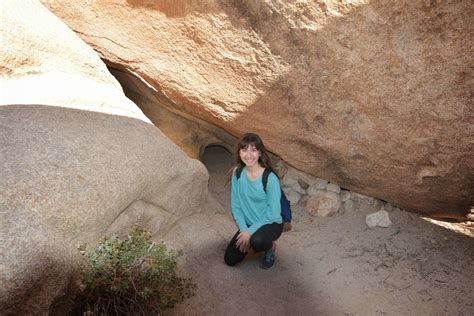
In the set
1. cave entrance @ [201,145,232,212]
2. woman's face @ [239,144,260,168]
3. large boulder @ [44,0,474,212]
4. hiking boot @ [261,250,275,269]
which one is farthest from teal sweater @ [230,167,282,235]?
cave entrance @ [201,145,232,212]

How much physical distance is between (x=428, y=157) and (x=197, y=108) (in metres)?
2.34

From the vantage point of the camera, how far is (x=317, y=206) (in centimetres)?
462

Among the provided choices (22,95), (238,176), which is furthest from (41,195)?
(238,176)

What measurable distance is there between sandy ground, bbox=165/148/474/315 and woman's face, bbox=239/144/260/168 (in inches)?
36.6

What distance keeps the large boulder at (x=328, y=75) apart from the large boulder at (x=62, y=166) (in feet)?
1.95

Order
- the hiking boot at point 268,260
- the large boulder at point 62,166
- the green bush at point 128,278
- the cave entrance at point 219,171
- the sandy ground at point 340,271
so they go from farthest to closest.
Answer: the cave entrance at point 219,171 → the hiking boot at point 268,260 → the sandy ground at point 340,271 → the green bush at point 128,278 → the large boulder at point 62,166

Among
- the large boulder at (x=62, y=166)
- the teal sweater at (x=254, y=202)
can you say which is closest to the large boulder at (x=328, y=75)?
the large boulder at (x=62, y=166)

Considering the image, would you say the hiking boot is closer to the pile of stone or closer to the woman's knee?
the woman's knee

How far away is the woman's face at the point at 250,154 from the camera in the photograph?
3197 millimetres

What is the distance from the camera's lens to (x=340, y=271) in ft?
12.4

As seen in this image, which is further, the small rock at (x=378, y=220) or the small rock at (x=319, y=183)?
the small rock at (x=319, y=183)

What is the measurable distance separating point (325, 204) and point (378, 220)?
0.59m

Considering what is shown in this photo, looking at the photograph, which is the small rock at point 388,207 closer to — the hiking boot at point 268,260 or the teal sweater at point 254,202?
the hiking boot at point 268,260

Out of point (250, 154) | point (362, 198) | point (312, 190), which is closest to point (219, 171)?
point (312, 190)
